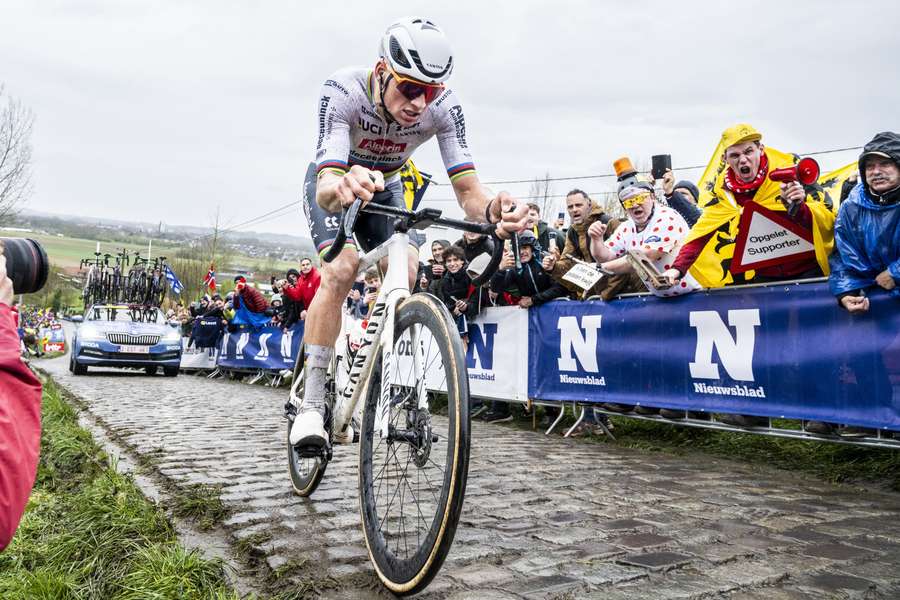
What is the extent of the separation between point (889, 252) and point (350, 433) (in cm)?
392

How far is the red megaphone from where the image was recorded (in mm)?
5551

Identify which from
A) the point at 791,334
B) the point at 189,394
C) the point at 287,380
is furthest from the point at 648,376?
the point at 287,380

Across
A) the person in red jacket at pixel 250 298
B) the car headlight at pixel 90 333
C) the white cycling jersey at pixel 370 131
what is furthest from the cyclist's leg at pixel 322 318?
the car headlight at pixel 90 333

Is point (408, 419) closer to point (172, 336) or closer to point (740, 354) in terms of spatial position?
point (740, 354)

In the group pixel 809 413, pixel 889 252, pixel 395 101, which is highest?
pixel 395 101

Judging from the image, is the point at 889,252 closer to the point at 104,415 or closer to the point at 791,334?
the point at 791,334

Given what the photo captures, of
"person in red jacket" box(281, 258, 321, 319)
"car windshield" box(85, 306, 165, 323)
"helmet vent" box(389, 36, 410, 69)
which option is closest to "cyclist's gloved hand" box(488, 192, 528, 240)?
"helmet vent" box(389, 36, 410, 69)

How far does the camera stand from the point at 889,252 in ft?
16.5

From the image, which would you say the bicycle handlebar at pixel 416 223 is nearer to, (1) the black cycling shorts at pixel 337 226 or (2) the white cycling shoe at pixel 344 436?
(1) the black cycling shorts at pixel 337 226

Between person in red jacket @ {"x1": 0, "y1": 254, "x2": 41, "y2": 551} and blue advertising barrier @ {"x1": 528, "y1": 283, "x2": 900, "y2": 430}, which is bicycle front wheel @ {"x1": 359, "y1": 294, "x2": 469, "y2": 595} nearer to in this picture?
person in red jacket @ {"x1": 0, "y1": 254, "x2": 41, "y2": 551}

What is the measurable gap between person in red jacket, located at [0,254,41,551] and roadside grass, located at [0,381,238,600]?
4.07 ft

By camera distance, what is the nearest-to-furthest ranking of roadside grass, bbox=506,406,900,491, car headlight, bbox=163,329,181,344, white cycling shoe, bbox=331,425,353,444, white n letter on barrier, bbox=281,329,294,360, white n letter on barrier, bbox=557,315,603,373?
white cycling shoe, bbox=331,425,353,444 → roadside grass, bbox=506,406,900,491 → white n letter on barrier, bbox=557,315,603,373 → white n letter on barrier, bbox=281,329,294,360 → car headlight, bbox=163,329,181,344

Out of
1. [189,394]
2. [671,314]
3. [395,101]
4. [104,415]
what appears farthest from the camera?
[189,394]

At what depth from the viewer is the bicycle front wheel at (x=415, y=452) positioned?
2.51 metres
